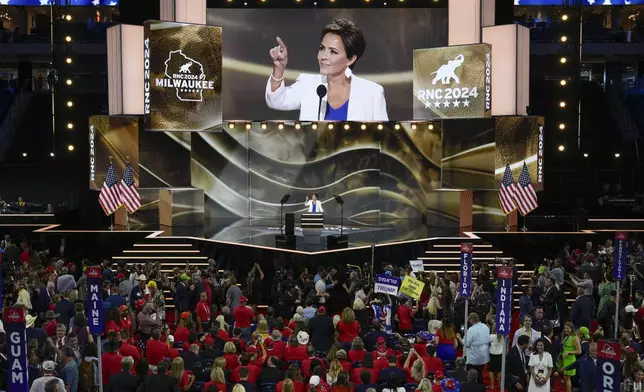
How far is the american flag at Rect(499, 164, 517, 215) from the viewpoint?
105 ft

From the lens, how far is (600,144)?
43.2 m

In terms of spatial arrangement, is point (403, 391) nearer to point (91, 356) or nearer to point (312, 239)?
point (91, 356)

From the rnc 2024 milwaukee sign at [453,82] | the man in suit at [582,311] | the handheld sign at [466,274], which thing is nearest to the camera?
the handheld sign at [466,274]

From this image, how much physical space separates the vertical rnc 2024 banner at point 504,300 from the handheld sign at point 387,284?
387 centimetres

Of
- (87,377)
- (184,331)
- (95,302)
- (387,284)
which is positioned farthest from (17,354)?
(387,284)

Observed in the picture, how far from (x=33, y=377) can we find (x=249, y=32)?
22.8 m

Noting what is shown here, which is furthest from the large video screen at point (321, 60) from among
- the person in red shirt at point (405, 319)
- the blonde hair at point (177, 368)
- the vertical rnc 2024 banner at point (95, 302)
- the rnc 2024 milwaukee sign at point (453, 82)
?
the blonde hair at point (177, 368)

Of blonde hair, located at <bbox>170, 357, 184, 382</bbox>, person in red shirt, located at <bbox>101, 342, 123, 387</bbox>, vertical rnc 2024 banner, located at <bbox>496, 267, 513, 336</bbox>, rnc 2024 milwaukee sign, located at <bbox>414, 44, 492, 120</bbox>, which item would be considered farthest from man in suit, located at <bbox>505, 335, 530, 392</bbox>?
rnc 2024 milwaukee sign, located at <bbox>414, 44, 492, 120</bbox>

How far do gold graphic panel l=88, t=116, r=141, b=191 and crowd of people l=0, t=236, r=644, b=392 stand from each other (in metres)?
9.40

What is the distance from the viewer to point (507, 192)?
3222 cm

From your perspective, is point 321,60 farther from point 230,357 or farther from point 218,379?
point 218,379

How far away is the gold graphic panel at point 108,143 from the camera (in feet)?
113

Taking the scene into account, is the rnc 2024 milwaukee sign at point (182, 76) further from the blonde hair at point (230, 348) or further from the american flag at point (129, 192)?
the blonde hair at point (230, 348)

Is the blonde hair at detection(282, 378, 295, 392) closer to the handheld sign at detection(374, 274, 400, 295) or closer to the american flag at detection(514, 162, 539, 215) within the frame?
the handheld sign at detection(374, 274, 400, 295)
